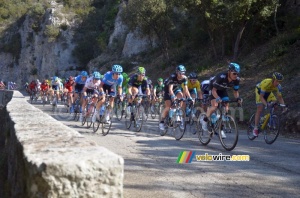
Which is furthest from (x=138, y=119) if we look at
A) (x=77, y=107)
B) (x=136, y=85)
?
(x=77, y=107)

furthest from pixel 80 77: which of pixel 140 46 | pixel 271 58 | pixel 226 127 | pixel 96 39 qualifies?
pixel 96 39

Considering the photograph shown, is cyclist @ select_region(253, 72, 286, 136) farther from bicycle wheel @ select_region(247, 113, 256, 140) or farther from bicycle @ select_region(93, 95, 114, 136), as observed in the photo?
bicycle @ select_region(93, 95, 114, 136)

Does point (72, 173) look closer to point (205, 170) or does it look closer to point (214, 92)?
point (205, 170)

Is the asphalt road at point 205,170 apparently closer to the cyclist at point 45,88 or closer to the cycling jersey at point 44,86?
the cyclist at point 45,88

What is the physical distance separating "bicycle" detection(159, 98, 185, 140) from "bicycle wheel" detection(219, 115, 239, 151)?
1512 mm

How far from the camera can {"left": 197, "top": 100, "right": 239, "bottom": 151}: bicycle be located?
27.3ft

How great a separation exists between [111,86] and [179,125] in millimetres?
3050

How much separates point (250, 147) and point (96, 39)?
149 ft

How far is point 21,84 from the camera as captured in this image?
208 feet

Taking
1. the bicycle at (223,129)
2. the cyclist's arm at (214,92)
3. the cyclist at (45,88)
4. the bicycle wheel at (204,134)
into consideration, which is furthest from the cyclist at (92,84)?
the cyclist at (45,88)

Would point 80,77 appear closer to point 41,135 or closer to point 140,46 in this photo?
point 41,135

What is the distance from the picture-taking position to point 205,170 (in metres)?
6.42

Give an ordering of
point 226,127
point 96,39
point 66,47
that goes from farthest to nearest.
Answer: point 66,47 → point 96,39 → point 226,127

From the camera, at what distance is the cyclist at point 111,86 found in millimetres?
11453
